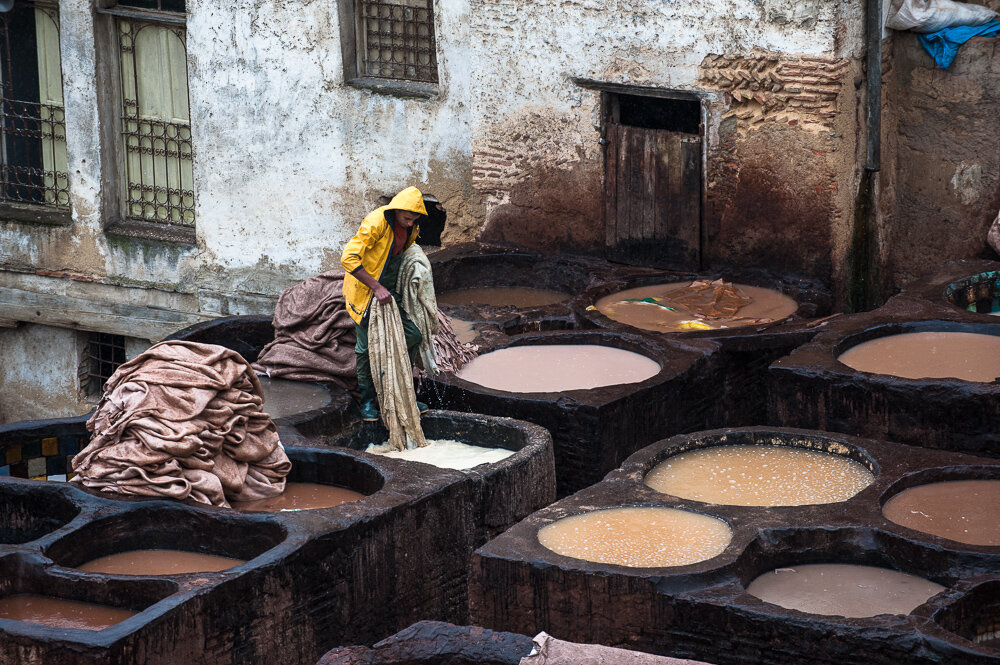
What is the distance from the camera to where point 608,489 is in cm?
803

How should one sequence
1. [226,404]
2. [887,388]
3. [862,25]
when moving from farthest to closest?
1. [862,25]
2. [887,388]
3. [226,404]

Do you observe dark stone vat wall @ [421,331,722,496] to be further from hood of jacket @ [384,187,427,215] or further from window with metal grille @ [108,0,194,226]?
window with metal grille @ [108,0,194,226]

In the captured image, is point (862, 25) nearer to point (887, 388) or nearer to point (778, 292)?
point (778, 292)

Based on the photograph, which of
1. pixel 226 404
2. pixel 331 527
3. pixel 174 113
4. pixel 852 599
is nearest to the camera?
pixel 852 599

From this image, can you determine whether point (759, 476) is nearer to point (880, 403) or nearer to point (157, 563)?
point (880, 403)

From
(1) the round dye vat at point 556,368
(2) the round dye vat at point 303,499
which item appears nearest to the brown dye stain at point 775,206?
(1) the round dye vat at point 556,368

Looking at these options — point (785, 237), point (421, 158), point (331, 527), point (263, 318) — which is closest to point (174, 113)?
point (421, 158)

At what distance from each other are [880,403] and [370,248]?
3002mm

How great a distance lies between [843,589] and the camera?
7.25 meters

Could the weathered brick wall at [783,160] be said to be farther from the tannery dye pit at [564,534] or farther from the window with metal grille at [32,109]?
the window with metal grille at [32,109]

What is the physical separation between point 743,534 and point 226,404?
2.74 m

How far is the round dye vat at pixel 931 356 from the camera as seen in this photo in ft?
32.1

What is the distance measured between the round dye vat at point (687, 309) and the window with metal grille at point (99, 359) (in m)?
5.09

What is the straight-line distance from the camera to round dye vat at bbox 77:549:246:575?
7953 mm
